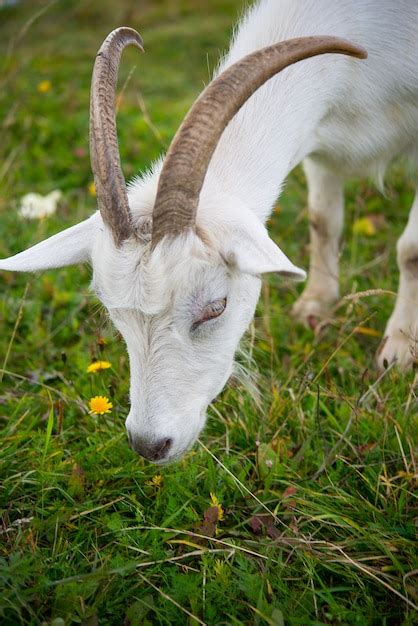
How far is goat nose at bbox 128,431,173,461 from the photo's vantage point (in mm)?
2525

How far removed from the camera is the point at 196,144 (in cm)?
235

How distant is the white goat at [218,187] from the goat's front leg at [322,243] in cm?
79

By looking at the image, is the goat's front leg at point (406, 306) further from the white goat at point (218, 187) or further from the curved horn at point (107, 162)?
the curved horn at point (107, 162)

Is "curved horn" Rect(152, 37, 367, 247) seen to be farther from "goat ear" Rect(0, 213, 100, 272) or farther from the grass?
the grass

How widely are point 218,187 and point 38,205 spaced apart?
8.64 feet

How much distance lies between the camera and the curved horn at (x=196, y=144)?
2.35 meters

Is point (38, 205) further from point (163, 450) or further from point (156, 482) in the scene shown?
point (163, 450)

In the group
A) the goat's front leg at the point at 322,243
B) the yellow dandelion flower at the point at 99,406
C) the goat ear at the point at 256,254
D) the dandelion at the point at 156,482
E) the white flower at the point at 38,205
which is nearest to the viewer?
the goat ear at the point at 256,254

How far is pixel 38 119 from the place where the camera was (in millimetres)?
6691

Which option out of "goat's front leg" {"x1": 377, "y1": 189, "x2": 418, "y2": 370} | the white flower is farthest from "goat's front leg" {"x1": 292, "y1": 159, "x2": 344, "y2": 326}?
the white flower

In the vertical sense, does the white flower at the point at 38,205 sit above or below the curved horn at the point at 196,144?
below

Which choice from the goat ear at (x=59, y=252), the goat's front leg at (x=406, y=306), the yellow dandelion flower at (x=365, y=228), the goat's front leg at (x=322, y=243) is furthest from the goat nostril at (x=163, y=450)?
the yellow dandelion flower at (x=365, y=228)

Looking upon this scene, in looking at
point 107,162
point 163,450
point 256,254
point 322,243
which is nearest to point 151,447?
point 163,450

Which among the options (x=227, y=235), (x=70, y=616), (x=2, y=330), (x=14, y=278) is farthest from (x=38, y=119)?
(x=70, y=616)
